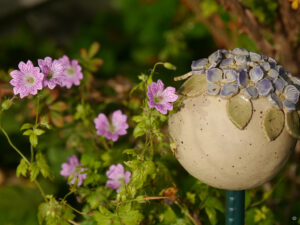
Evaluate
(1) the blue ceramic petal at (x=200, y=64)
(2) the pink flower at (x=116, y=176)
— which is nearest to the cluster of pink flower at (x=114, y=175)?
(2) the pink flower at (x=116, y=176)

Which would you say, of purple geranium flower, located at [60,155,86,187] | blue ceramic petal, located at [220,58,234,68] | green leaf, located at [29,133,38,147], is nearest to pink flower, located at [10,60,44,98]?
green leaf, located at [29,133,38,147]

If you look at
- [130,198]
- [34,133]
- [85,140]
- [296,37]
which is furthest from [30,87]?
[296,37]

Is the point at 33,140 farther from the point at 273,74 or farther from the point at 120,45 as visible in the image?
the point at 120,45

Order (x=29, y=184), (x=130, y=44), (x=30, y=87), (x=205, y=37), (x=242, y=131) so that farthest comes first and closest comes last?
(x=130, y=44), (x=205, y=37), (x=29, y=184), (x=30, y=87), (x=242, y=131)

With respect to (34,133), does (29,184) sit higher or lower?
lower

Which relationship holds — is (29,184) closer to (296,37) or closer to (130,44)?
(130,44)

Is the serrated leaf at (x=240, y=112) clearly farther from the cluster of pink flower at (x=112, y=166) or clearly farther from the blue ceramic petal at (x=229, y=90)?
the cluster of pink flower at (x=112, y=166)

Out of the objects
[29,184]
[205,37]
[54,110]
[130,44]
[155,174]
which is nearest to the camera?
[155,174]
